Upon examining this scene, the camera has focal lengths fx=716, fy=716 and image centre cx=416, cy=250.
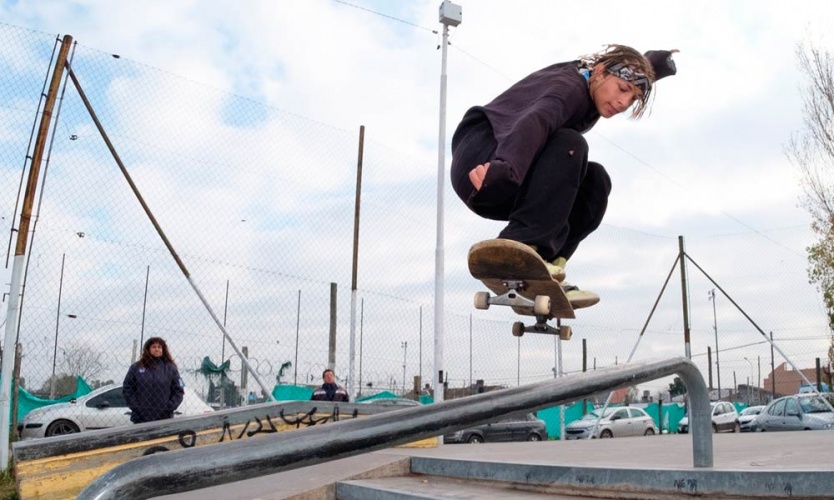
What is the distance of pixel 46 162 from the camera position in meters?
6.70

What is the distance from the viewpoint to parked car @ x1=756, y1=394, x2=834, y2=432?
14117mm

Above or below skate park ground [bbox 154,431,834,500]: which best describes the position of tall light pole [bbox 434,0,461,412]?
above

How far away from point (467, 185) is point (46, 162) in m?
5.48

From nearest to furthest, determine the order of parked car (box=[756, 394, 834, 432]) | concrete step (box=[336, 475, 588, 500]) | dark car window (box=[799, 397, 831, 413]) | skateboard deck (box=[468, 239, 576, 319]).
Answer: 1. concrete step (box=[336, 475, 588, 500])
2. skateboard deck (box=[468, 239, 576, 319])
3. parked car (box=[756, 394, 834, 432])
4. dark car window (box=[799, 397, 831, 413])

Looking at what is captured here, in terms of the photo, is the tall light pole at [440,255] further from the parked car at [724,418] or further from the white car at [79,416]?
the parked car at [724,418]

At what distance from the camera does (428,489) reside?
8.64ft

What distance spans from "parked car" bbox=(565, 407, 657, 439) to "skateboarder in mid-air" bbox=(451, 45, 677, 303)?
1579cm

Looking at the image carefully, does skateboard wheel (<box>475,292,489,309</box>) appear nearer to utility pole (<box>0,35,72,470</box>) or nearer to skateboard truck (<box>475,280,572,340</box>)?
skateboard truck (<box>475,280,572,340</box>)

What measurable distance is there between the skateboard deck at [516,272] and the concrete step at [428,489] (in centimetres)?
70

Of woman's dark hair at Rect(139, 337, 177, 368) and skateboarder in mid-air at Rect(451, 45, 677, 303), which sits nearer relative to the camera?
skateboarder in mid-air at Rect(451, 45, 677, 303)

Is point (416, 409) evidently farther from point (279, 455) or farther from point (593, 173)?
point (593, 173)

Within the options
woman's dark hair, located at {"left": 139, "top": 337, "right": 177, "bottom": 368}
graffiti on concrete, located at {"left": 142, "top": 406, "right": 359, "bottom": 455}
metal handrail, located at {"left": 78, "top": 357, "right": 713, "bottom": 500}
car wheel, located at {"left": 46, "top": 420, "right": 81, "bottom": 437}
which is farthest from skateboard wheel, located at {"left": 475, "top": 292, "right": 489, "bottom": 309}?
car wheel, located at {"left": 46, "top": 420, "right": 81, "bottom": 437}

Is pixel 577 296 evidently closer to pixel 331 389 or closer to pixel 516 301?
pixel 516 301

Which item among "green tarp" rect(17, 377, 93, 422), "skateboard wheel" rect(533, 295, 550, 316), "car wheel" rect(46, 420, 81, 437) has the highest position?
"skateboard wheel" rect(533, 295, 550, 316)
